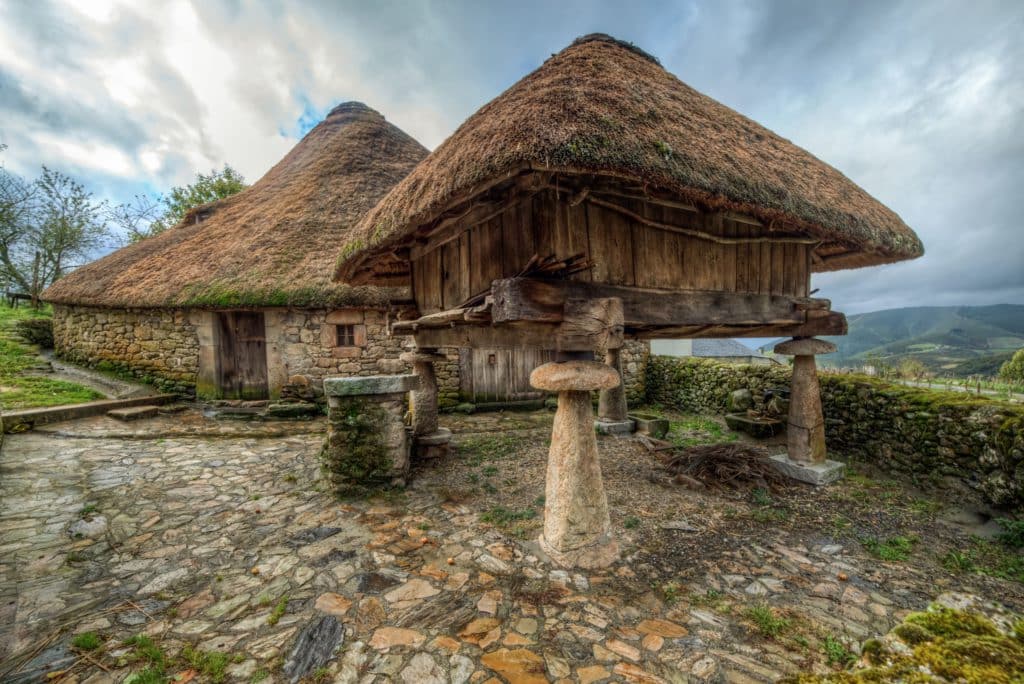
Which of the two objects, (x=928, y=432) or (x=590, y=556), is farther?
(x=928, y=432)

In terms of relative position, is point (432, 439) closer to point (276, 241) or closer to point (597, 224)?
point (597, 224)

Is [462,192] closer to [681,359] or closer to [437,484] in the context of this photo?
[437,484]

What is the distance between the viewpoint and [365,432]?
4113mm

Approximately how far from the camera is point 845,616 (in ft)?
8.03

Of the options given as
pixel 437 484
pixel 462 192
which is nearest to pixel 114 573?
pixel 437 484

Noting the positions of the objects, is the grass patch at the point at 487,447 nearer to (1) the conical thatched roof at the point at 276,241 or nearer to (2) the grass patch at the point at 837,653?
(1) the conical thatched roof at the point at 276,241

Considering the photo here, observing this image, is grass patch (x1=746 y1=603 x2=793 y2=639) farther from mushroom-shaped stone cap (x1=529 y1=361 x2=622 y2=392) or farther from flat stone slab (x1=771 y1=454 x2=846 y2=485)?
flat stone slab (x1=771 y1=454 x2=846 y2=485)

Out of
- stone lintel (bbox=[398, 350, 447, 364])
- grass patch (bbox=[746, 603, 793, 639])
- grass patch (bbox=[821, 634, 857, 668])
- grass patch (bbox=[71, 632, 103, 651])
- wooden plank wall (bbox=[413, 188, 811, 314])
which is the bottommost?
grass patch (bbox=[746, 603, 793, 639])

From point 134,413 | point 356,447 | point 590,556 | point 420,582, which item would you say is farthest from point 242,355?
point 590,556

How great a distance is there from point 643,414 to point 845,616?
4.62 m

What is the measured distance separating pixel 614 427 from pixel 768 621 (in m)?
4.23

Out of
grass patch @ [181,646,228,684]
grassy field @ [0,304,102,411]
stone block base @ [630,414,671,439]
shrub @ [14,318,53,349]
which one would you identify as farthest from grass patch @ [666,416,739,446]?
shrub @ [14,318,53,349]

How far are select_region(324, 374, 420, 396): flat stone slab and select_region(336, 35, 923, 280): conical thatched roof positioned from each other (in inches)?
52.6

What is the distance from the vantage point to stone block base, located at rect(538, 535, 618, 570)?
2900 mm
